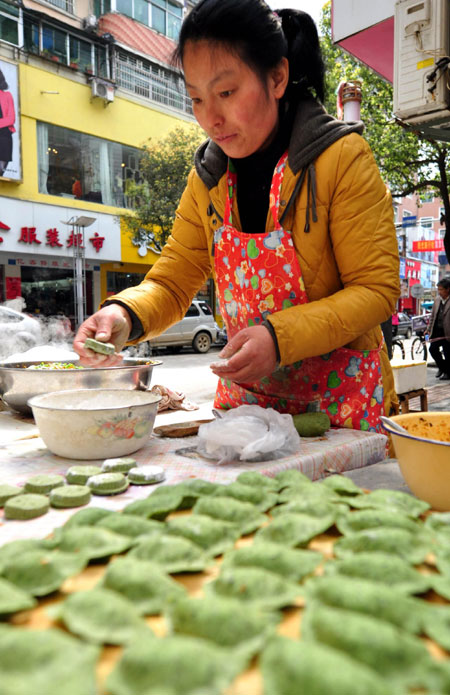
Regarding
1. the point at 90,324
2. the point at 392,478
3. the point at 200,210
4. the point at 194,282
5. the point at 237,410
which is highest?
the point at 200,210

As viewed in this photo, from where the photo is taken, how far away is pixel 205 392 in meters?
7.86

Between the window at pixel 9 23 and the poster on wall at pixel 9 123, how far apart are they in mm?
907

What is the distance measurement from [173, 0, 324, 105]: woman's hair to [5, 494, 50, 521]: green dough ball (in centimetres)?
137

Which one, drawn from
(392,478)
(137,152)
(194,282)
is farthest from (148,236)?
(392,478)

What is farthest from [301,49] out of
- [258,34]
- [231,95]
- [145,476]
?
[145,476]

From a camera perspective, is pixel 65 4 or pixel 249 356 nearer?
pixel 249 356

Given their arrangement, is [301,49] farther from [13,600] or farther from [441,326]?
[441,326]

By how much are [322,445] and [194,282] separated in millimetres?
997

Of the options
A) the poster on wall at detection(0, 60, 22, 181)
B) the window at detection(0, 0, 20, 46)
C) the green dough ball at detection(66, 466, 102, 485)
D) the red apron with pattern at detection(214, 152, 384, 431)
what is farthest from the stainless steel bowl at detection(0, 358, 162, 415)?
the window at detection(0, 0, 20, 46)

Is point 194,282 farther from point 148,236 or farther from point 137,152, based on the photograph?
point 137,152

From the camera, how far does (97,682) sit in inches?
20.2

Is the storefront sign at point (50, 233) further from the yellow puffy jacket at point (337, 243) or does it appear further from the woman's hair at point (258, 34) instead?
the yellow puffy jacket at point (337, 243)

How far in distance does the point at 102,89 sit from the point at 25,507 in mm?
16629

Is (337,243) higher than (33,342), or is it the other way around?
(337,243)
